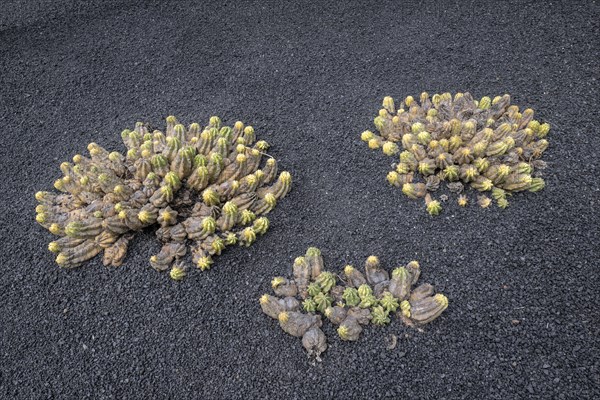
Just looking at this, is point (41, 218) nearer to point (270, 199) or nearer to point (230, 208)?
point (230, 208)

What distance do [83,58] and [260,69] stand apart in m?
2.39

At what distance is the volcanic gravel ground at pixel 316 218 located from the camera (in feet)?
11.1

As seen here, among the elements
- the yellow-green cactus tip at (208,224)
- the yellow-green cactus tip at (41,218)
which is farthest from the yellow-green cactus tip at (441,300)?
the yellow-green cactus tip at (41,218)

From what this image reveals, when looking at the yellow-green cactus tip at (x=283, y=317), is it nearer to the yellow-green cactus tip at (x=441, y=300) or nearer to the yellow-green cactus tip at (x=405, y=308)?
the yellow-green cactus tip at (x=405, y=308)

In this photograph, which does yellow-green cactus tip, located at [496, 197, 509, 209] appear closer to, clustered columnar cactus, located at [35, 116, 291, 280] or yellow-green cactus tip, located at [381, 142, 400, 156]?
yellow-green cactus tip, located at [381, 142, 400, 156]

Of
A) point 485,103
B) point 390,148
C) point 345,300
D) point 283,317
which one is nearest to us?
point 283,317

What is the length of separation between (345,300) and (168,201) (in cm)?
169

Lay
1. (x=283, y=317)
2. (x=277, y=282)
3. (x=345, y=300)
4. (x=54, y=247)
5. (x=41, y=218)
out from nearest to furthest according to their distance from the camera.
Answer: (x=283, y=317) → (x=345, y=300) → (x=277, y=282) → (x=54, y=247) → (x=41, y=218)

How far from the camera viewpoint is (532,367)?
326cm

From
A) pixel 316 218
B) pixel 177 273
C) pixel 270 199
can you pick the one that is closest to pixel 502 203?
pixel 316 218

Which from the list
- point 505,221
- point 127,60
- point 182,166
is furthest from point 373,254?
point 127,60

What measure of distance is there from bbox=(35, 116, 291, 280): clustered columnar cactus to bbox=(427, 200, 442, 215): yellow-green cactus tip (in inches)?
49.0

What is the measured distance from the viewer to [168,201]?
13.0ft

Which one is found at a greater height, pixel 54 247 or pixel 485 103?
pixel 485 103
